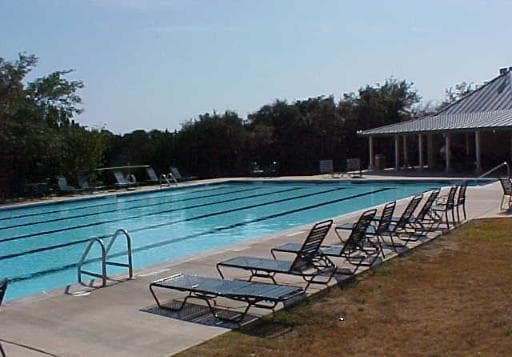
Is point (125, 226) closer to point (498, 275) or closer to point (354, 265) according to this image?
point (354, 265)

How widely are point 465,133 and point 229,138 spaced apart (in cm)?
1060

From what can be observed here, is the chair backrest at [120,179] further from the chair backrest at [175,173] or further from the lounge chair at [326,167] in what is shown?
the lounge chair at [326,167]

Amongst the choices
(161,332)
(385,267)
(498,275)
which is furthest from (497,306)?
(161,332)

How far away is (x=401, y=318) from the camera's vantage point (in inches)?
232

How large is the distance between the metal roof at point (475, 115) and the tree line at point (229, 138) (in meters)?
2.46

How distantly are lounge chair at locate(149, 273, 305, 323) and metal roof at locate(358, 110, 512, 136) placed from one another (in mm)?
19381

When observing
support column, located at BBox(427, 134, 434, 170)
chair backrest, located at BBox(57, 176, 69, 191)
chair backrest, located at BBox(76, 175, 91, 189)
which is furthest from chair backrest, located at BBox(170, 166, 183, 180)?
support column, located at BBox(427, 134, 434, 170)

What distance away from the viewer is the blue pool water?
40.1 ft

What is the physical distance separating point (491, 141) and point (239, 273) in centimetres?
2372

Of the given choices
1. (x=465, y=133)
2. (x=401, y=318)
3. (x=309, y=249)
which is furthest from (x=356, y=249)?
(x=465, y=133)

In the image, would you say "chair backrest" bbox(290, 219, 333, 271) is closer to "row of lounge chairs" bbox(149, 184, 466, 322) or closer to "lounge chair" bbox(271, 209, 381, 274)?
"row of lounge chairs" bbox(149, 184, 466, 322)

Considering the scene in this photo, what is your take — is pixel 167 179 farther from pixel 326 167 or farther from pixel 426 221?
pixel 426 221

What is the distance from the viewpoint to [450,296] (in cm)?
662

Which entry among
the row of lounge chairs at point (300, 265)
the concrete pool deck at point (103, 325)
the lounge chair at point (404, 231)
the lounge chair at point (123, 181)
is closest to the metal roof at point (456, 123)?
the lounge chair at point (123, 181)
